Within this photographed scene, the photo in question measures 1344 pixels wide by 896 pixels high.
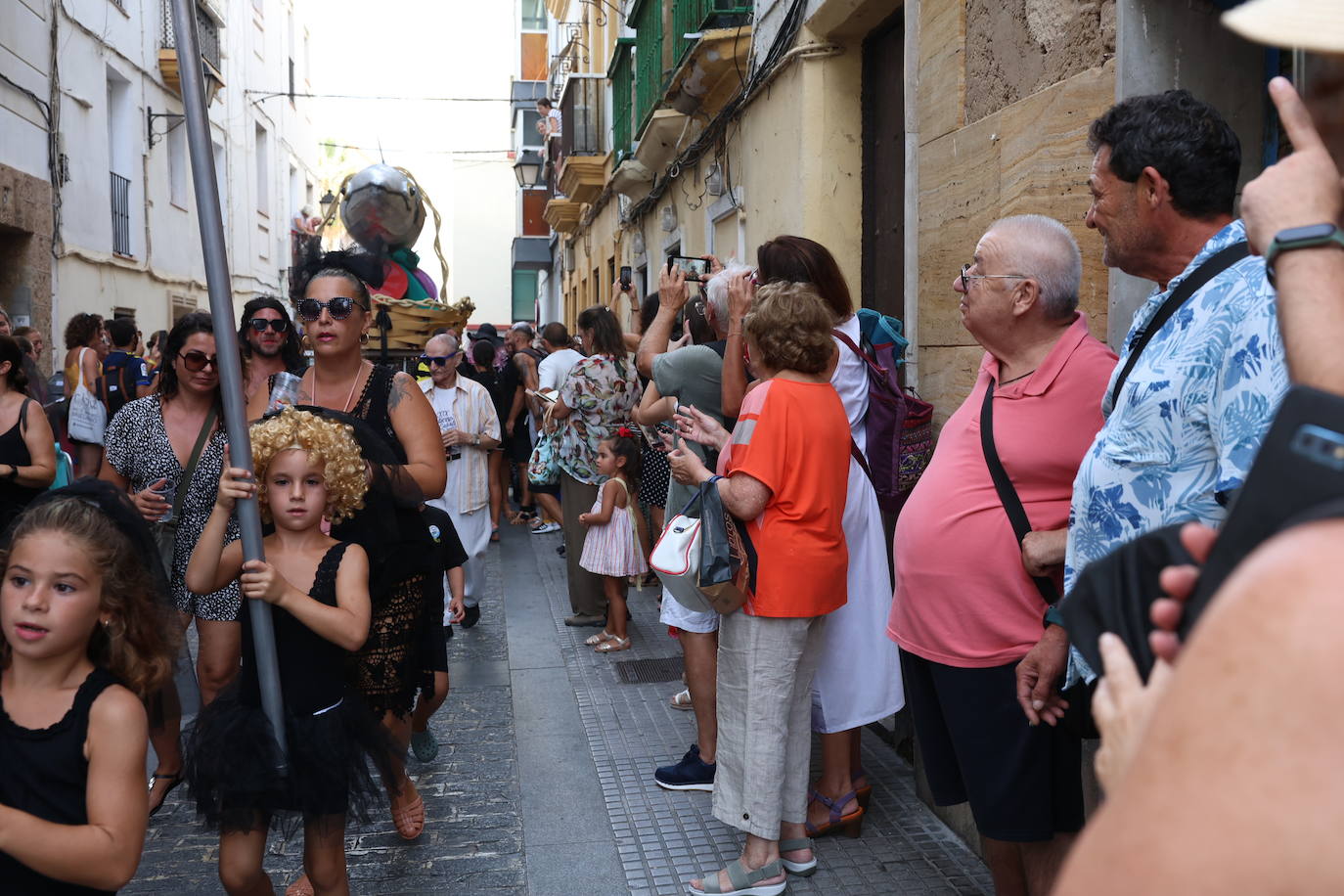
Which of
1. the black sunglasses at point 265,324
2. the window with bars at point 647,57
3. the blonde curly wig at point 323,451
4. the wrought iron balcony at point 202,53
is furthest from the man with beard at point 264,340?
the wrought iron balcony at point 202,53

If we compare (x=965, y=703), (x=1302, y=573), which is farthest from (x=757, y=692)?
(x=1302, y=573)

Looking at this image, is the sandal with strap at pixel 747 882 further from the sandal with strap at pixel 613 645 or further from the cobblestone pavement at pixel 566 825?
the sandal with strap at pixel 613 645

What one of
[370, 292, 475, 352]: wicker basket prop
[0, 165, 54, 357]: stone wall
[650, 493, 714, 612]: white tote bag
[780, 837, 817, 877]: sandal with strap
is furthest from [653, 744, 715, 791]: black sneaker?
[0, 165, 54, 357]: stone wall

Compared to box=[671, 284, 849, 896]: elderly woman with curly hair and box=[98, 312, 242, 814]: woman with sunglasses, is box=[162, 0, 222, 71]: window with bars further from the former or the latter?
box=[671, 284, 849, 896]: elderly woman with curly hair

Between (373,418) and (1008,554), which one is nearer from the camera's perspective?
(1008,554)

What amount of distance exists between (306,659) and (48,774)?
2.82 ft

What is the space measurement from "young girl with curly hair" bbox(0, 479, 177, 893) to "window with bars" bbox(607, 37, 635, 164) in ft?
40.0

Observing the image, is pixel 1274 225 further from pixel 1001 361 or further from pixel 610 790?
pixel 610 790

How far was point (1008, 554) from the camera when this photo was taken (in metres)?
2.79

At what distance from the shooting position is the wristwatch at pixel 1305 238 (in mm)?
1251

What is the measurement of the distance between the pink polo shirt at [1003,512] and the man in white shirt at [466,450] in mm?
4612

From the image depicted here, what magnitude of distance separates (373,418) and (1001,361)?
2.04 metres

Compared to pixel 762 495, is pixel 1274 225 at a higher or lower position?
higher

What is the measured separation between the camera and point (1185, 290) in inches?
87.4
